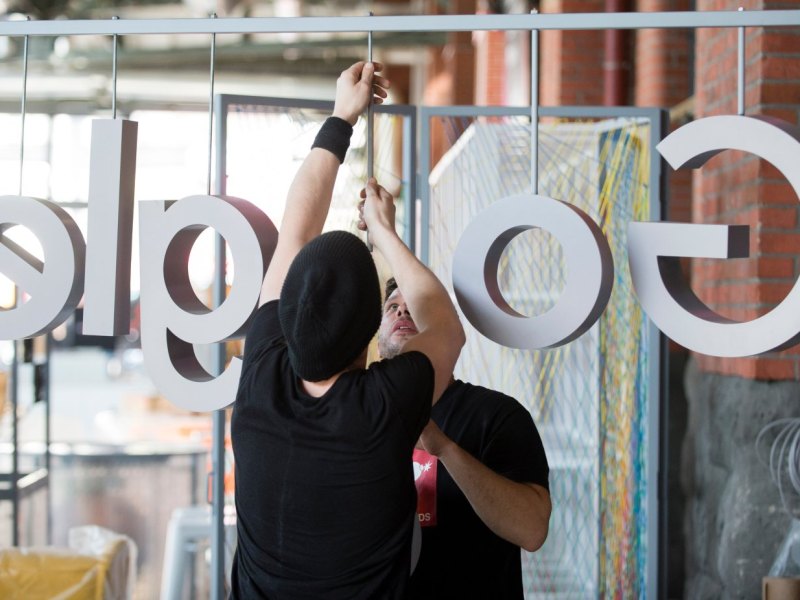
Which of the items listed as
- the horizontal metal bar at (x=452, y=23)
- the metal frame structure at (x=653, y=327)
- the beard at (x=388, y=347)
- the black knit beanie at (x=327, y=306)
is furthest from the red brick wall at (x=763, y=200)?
the black knit beanie at (x=327, y=306)

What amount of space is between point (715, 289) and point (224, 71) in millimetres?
9102

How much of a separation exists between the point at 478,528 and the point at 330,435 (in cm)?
57

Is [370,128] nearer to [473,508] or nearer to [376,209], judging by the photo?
[376,209]

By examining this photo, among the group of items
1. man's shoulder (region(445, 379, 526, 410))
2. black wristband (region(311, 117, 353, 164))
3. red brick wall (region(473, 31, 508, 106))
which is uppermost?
red brick wall (region(473, 31, 508, 106))

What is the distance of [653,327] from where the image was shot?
3.16 metres

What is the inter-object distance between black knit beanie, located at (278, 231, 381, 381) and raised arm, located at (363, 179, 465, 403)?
0.12 m

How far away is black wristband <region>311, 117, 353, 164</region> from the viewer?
1750mm

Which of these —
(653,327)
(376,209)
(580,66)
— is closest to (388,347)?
(376,209)

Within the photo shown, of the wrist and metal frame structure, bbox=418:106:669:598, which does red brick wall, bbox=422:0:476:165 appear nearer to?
metal frame structure, bbox=418:106:669:598

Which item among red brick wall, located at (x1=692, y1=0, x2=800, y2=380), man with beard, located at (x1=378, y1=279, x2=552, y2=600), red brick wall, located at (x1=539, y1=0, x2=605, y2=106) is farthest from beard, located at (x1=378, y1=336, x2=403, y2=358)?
red brick wall, located at (x1=539, y1=0, x2=605, y2=106)

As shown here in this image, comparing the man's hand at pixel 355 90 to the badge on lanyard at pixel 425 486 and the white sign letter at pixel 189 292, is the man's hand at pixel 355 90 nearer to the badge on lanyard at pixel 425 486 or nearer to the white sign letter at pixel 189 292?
the white sign letter at pixel 189 292

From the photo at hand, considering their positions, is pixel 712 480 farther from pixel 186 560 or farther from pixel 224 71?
pixel 224 71

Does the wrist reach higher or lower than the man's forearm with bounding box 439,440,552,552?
higher

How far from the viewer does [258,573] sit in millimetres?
1529
